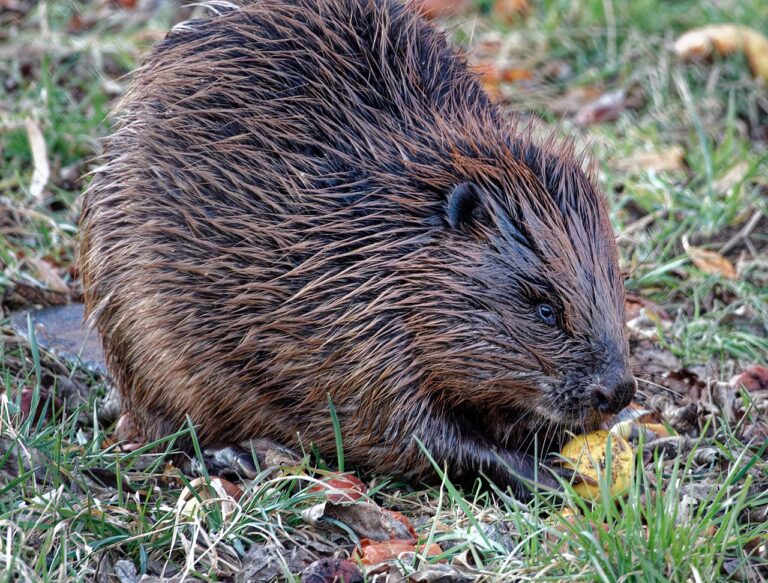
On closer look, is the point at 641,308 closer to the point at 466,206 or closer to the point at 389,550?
the point at 466,206

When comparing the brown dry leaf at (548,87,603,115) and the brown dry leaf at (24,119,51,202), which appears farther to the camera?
the brown dry leaf at (548,87,603,115)

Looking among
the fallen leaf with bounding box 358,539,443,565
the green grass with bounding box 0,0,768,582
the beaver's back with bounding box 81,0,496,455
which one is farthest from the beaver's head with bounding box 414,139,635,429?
the fallen leaf with bounding box 358,539,443,565

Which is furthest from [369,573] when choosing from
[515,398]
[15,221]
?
[15,221]

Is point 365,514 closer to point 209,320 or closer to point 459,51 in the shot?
point 209,320

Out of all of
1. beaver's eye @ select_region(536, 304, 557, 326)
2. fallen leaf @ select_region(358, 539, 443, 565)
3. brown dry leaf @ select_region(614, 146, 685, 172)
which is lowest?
fallen leaf @ select_region(358, 539, 443, 565)

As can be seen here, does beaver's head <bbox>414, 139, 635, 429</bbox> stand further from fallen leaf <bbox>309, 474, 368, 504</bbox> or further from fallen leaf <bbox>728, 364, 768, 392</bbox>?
fallen leaf <bbox>728, 364, 768, 392</bbox>

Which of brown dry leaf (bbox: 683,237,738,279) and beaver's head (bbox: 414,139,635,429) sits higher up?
beaver's head (bbox: 414,139,635,429)

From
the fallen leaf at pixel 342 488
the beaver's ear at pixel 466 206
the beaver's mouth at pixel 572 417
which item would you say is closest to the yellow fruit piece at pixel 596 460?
the beaver's mouth at pixel 572 417
